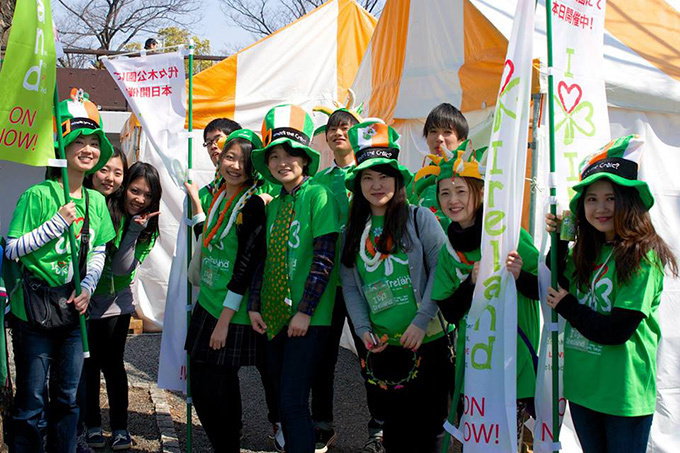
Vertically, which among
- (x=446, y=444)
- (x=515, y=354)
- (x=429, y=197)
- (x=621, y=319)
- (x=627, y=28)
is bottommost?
(x=446, y=444)

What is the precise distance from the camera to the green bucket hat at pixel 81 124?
11.8ft

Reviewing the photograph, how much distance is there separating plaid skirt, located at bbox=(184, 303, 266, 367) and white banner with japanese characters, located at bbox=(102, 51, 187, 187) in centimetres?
104

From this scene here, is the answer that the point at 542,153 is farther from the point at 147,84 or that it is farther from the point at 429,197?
the point at 147,84

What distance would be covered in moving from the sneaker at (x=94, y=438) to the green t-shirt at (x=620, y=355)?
9.28 feet

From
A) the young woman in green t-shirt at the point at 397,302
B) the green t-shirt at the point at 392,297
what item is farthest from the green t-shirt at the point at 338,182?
the green t-shirt at the point at 392,297

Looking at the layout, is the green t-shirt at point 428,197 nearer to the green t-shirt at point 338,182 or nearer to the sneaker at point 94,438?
the green t-shirt at point 338,182

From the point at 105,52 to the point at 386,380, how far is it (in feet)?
35.2

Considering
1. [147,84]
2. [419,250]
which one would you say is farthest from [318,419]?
[147,84]

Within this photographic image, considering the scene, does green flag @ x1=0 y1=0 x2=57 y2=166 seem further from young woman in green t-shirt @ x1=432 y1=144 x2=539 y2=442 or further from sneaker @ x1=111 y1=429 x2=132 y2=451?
young woman in green t-shirt @ x1=432 y1=144 x2=539 y2=442

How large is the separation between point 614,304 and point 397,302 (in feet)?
3.18

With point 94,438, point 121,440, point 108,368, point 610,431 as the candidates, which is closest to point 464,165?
point 610,431

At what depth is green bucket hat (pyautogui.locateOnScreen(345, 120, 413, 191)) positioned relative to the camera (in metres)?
3.32

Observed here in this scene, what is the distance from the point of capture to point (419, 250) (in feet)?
10.6

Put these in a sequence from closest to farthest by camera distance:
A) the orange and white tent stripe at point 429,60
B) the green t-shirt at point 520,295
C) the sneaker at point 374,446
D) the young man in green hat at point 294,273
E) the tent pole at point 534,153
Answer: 1. the green t-shirt at point 520,295
2. the young man in green hat at point 294,273
3. the tent pole at point 534,153
4. the sneaker at point 374,446
5. the orange and white tent stripe at point 429,60
